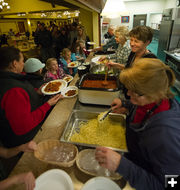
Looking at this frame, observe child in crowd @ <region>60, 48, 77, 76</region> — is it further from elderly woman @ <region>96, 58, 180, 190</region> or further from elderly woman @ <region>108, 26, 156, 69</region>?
elderly woman @ <region>96, 58, 180, 190</region>

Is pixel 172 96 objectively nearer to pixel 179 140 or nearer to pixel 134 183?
pixel 179 140

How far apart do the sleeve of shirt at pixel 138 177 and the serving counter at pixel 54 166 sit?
0.37ft

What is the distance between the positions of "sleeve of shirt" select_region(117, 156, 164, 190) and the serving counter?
11 centimetres

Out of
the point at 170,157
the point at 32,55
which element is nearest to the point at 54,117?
→ the point at 170,157

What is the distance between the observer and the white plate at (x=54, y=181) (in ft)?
2.15

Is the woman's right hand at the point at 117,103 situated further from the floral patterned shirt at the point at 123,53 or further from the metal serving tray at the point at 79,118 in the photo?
the floral patterned shirt at the point at 123,53

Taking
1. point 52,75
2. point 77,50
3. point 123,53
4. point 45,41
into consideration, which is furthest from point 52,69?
point 45,41

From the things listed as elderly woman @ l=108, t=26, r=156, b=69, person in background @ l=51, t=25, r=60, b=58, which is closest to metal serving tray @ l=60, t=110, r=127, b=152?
Result: elderly woman @ l=108, t=26, r=156, b=69

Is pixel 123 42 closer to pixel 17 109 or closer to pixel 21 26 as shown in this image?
pixel 17 109

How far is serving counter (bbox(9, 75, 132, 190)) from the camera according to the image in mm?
717

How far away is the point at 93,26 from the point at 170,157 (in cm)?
554

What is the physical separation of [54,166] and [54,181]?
12 centimetres

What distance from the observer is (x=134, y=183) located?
61cm

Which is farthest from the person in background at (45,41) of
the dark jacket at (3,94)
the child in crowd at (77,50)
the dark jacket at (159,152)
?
the dark jacket at (159,152)
